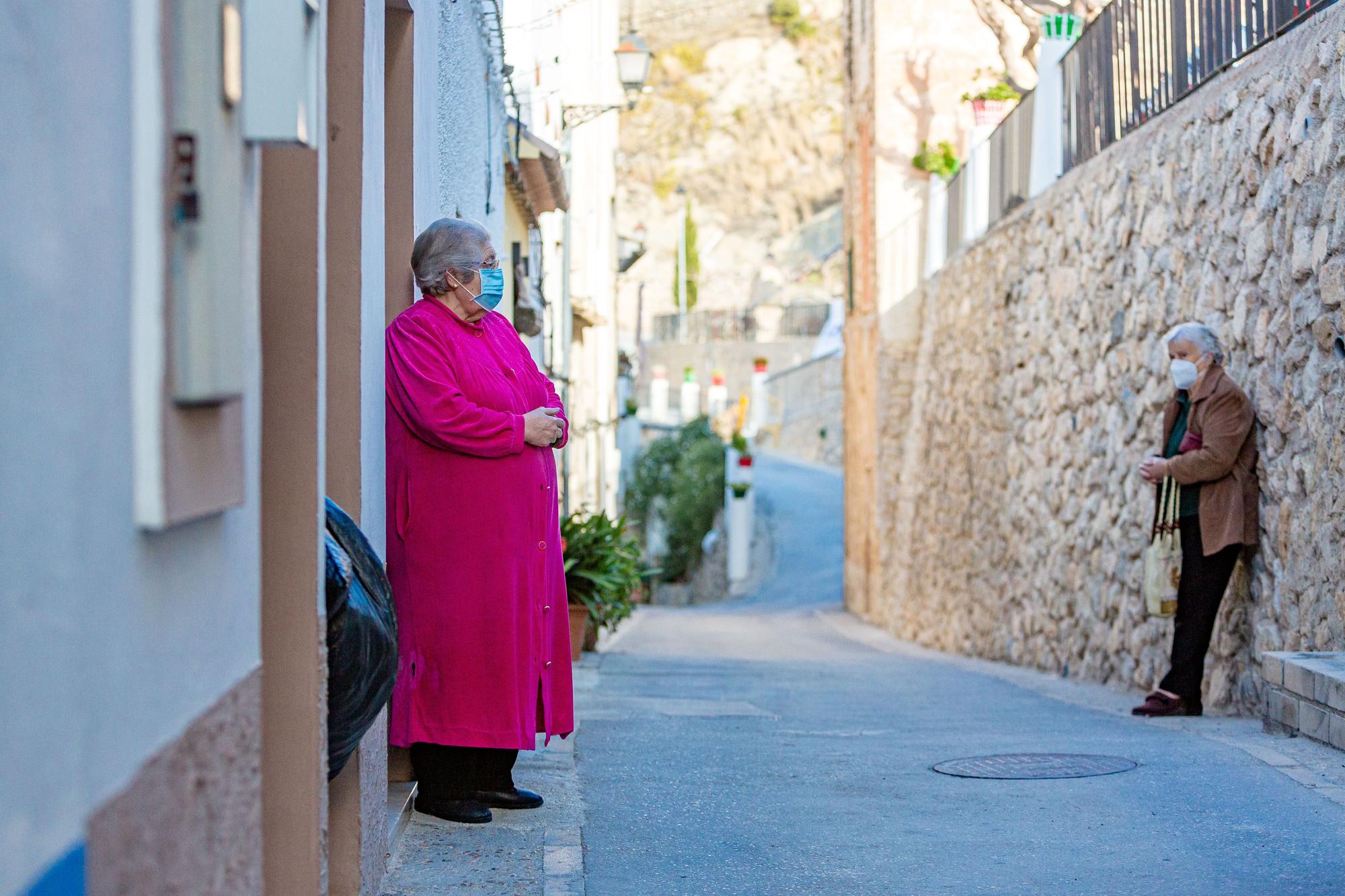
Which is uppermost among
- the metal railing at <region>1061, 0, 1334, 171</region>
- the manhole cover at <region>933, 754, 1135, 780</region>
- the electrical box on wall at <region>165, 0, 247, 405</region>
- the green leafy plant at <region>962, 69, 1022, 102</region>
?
the green leafy plant at <region>962, 69, 1022, 102</region>

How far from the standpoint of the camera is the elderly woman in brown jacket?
602cm

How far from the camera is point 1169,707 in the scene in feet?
20.2

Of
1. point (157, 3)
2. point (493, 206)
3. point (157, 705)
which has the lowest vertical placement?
Result: point (157, 705)

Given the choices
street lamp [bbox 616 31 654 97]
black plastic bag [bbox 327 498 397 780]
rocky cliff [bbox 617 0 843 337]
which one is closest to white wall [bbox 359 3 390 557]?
black plastic bag [bbox 327 498 397 780]

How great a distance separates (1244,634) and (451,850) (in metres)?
4.07

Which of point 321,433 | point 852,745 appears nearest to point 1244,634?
point 852,745

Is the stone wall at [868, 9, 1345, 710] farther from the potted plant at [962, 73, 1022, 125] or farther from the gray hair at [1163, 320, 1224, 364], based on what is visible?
the potted plant at [962, 73, 1022, 125]

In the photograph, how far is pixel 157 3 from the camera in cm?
162

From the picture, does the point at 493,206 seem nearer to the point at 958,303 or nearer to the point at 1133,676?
the point at 1133,676

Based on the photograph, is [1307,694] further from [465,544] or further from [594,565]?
[594,565]

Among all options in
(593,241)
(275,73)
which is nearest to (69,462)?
(275,73)

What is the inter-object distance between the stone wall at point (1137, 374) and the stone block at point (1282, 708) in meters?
0.33

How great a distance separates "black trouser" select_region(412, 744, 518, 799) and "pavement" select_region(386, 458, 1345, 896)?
9cm

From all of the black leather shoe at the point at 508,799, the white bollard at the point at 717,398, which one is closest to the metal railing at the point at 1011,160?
the black leather shoe at the point at 508,799
